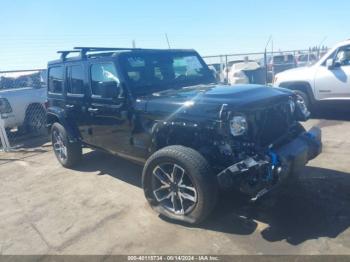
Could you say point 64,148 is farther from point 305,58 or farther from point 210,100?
point 305,58

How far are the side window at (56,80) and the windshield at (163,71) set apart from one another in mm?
1929

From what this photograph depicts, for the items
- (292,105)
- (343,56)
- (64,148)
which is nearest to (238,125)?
(292,105)

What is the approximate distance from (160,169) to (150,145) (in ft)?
1.59

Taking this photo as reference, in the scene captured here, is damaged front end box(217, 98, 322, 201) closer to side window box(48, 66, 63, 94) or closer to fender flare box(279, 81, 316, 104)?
side window box(48, 66, 63, 94)

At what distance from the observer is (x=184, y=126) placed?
12.5 ft

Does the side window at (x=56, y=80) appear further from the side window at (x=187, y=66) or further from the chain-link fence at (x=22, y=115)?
the chain-link fence at (x=22, y=115)

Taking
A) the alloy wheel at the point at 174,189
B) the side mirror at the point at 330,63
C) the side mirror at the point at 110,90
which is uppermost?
the side mirror at the point at 330,63

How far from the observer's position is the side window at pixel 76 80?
5.44m

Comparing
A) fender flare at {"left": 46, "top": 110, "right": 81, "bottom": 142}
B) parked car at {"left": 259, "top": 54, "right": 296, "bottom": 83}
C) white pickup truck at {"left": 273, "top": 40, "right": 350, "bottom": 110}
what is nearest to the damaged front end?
fender flare at {"left": 46, "top": 110, "right": 81, "bottom": 142}

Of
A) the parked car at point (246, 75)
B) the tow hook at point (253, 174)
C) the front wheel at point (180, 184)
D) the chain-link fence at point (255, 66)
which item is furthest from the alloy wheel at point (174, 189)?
the parked car at point (246, 75)

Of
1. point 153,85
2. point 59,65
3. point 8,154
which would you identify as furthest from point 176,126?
point 8,154

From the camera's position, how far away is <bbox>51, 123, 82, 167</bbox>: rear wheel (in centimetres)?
609

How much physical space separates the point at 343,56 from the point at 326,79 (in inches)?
24.7

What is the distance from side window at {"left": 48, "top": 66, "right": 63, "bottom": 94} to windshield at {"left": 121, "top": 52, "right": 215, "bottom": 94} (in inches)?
76.0
